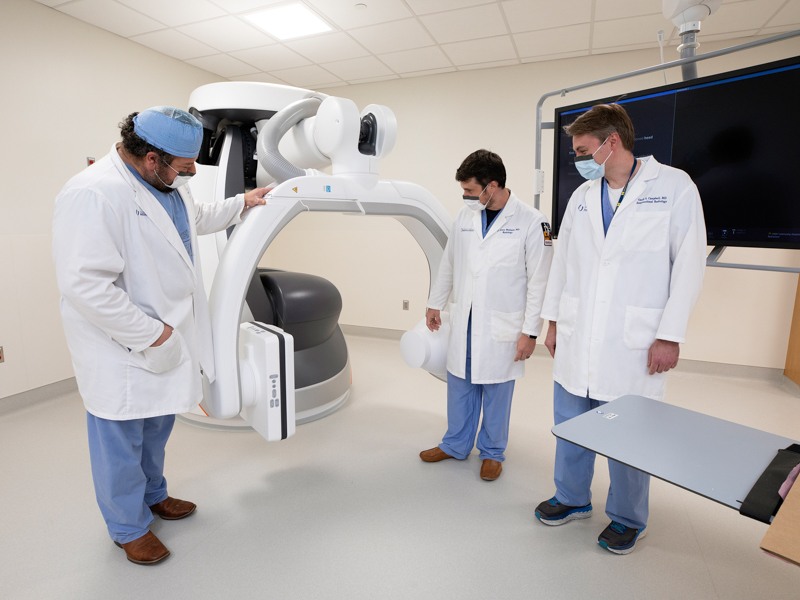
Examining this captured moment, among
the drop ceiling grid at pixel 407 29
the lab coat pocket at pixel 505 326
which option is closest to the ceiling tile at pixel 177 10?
the drop ceiling grid at pixel 407 29

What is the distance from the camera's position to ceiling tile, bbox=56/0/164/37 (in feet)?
9.67

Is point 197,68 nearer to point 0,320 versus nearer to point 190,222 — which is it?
point 0,320

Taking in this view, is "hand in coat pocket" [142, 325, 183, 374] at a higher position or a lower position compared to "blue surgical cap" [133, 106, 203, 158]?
lower

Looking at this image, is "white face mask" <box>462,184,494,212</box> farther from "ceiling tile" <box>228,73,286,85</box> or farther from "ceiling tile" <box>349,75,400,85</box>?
"ceiling tile" <box>228,73,286,85</box>

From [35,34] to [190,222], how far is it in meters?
2.36

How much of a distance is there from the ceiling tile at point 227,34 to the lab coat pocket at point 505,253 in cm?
249

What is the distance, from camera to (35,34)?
2.91 meters

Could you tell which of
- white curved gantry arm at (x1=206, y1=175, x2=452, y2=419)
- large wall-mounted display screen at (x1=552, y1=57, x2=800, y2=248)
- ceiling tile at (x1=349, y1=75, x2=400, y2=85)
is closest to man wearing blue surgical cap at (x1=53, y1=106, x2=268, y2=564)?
white curved gantry arm at (x1=206, y1=175, x2=452, y2=419)

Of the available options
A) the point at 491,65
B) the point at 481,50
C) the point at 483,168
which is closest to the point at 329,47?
the point at 481,50

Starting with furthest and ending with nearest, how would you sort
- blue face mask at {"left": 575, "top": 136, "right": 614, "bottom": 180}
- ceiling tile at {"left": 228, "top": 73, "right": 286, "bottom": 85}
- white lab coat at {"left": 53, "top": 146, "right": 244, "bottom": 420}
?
ceiling tile at {"left": 228, "top": 73, "right": 286, "bottom": 85}
blue face mask at {"left": 575, "top": 136, "right": 614, "bottom": 180}
white lab coat at {"left": 53, "top": 146, "right": 244, "bottom": 420}

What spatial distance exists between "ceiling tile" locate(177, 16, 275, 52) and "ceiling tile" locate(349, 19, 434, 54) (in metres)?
0.71

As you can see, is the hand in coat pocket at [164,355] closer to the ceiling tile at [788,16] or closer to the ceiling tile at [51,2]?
the ceiling tile at [51,2]

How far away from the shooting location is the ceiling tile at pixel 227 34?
325 cm

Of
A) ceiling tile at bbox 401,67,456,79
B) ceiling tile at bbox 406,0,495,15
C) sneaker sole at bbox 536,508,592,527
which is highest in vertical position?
ceiling tile at bbox 401,67,456,79
